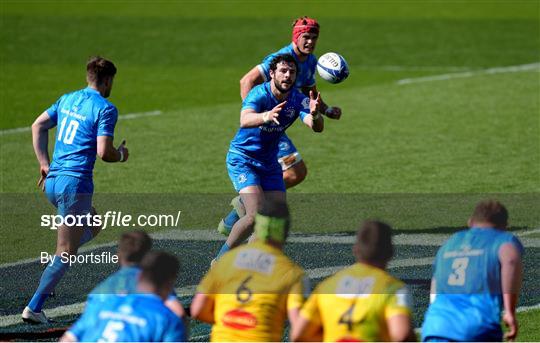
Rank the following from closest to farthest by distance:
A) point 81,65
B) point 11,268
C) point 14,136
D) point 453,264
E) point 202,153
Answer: point 453,264
point 11,268
point 202,153
point 14,136
point 81,65

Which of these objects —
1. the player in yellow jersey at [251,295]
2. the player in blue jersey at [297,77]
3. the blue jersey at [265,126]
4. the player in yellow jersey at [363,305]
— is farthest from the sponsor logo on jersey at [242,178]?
the player in yellow jersey at [363,305]

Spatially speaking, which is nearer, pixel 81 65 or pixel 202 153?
pixel 202 153

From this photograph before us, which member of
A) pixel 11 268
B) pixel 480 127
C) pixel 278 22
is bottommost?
pixel 11 268

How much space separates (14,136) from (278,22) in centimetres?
2022

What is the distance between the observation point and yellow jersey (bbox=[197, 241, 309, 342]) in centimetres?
869

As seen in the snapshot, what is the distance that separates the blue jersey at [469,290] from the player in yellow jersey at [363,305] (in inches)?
35.9

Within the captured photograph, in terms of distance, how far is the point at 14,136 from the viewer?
24.6 m

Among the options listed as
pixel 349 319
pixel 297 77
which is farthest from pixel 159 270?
pixel 297 77

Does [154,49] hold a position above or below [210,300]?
above

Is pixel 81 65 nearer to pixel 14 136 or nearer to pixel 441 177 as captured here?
pixel 14 136

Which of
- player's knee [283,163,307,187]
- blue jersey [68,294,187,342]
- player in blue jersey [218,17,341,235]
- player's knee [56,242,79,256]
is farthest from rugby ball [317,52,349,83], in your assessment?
blue jersey [68,294,187,342]

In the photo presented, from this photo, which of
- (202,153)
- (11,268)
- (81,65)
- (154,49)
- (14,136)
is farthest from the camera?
(154,49)

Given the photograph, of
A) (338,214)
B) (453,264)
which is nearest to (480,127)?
(338,214)

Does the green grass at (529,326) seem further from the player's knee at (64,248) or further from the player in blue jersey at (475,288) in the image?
the player's knee at (64,248)
